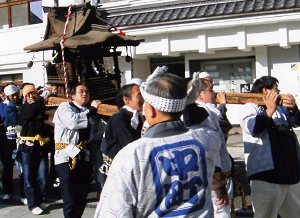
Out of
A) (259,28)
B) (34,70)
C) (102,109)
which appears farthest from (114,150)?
(34,70)

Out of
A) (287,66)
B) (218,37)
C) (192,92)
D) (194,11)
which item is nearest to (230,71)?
(218,37)

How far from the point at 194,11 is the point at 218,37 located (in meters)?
0.86

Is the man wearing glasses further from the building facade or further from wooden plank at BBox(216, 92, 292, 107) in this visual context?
the building facade

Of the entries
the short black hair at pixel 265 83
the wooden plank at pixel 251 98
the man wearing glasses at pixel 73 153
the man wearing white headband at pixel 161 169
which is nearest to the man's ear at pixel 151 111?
the man wearing white headband at pixel 161 169

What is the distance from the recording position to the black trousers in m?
4.57

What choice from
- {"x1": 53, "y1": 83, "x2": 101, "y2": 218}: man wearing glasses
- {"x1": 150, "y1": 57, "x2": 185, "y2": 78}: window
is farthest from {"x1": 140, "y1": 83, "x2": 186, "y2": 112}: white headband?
{"x1": 150, "y1": 57, "x2": 185, "y2": 78}: window

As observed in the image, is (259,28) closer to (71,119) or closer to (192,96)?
(71,119)

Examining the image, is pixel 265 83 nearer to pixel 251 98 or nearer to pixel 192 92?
pixel 251 98

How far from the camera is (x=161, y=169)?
1915 mm

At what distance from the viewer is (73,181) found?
4.60 m

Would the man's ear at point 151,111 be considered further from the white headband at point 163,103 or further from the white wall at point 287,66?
the white wall at point 287,66

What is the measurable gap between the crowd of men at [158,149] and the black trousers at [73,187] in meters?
0.01

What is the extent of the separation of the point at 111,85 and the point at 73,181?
5.98ft

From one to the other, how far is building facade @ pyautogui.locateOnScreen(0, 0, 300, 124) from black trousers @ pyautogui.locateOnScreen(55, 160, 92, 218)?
5.41 metres
